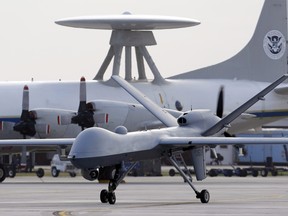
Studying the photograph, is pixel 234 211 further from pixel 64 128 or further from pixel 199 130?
pixel 64 128

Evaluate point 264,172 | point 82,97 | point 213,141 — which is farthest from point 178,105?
point 213,141

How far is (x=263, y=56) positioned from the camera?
79.4m

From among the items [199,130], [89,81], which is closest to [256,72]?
[89,81]

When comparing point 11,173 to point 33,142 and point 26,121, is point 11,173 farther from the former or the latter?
point 33,142

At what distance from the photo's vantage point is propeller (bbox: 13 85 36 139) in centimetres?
6425

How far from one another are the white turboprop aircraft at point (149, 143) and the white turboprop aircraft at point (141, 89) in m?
25.4

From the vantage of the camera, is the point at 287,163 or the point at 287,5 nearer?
the point at 287,5

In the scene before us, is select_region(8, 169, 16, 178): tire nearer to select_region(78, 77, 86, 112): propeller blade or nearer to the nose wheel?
select_region(78, 77, 86, 112): propeller blade

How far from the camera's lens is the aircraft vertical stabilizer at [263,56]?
77.2m

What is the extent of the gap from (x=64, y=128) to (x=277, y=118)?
1489 cm

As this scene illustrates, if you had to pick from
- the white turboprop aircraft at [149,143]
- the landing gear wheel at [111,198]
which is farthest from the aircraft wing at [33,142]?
the landing gear wheel at [111,198]

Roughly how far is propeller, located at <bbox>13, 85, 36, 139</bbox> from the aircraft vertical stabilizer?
50.5 ft

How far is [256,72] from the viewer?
7794 centimetres

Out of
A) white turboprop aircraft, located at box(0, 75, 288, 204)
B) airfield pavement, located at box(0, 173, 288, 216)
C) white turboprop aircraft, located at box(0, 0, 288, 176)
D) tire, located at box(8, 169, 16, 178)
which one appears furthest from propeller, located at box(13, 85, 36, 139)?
white turboprop aircraft, located at box(0, 75, 288, 204)
